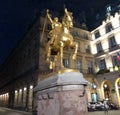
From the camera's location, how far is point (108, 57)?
1111 inches

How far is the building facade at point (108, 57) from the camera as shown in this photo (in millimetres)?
25484

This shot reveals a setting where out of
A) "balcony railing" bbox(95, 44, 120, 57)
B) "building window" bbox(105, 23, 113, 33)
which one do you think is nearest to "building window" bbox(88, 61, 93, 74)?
"balcony railing" bbox(95, 44, 120, 57)

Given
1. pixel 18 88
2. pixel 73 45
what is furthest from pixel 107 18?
pixel 73 45

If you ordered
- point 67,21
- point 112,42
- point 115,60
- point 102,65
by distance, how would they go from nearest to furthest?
point 67,21
point 115,60
point 112,42
point 102,65

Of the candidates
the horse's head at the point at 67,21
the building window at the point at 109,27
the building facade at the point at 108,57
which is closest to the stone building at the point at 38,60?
the building facade at the point at 108,57

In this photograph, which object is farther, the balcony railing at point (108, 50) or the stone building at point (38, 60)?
the balcony railing at point (108, 50)

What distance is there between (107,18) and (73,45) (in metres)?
24.8

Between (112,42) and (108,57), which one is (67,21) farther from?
(112,42)

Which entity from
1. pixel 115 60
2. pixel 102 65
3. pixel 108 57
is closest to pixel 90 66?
pixel 102 65

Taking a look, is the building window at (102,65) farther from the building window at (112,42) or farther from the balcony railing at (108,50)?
the building window at (112,42)

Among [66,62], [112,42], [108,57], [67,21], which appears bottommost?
[67,21]

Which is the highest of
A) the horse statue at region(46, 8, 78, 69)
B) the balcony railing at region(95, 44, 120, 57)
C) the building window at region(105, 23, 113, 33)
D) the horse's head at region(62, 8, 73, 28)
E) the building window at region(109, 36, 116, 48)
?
the building window at region(105, 23, 113, 33)

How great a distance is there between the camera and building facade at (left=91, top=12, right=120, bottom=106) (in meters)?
25.5

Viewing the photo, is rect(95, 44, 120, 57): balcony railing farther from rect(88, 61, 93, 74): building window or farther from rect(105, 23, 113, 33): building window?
rect(105, 23, 113, 33): building window
